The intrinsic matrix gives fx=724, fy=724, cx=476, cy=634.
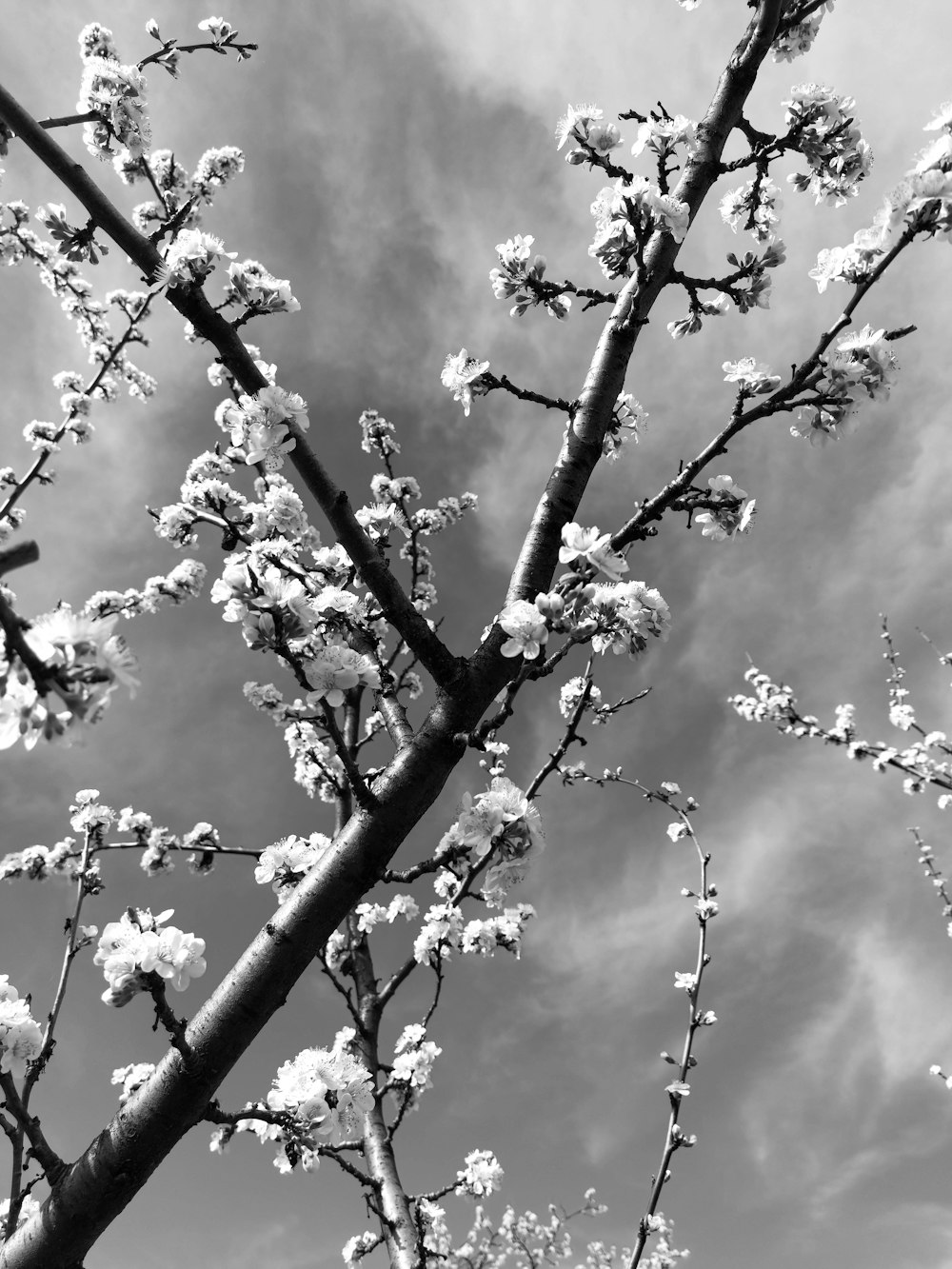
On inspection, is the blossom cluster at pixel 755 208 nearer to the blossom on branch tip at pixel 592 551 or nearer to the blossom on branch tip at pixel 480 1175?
the blossom on branch tip at pixel 592 551

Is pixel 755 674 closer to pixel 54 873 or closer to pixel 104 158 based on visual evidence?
pixel 54 873

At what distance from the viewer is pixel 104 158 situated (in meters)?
4.28

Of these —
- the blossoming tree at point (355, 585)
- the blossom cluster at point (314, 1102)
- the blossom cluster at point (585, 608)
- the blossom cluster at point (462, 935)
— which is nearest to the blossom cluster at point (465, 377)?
the blossoming tree at point (355, 585)

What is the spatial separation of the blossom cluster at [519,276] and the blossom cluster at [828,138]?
1.48 m

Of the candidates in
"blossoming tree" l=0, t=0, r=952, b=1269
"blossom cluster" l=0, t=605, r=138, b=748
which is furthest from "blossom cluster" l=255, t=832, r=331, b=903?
"blossom cluster" l=0, t=605, r=138, b=748

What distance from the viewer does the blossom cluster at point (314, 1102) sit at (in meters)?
2.57

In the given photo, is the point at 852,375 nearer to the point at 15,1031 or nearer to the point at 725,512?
the point at 725,512

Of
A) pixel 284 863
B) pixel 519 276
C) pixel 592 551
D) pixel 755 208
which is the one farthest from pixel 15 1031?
pixel 755 208

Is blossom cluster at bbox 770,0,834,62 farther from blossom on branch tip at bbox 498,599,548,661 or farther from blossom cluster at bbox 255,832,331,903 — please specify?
blossom cluster at bbox 255,832,331,903

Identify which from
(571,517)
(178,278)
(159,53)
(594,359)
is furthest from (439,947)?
(159,53)

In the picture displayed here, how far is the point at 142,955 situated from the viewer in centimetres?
229

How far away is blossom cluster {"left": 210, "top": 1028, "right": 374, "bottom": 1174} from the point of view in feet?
8.44

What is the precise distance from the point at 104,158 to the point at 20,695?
431cm

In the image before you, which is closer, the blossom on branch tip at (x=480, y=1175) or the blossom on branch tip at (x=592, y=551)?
the blossom on branch tip at (x=592, y=551)
